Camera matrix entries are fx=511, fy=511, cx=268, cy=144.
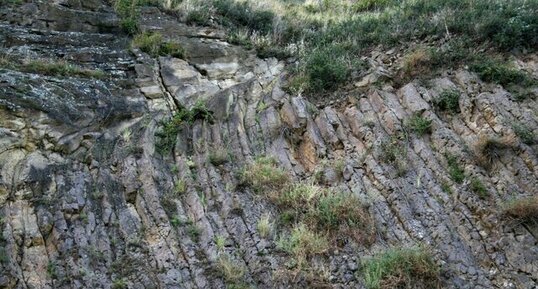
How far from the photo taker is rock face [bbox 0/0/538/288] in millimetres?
7109

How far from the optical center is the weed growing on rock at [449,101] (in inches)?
364

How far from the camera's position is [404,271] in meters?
6.84

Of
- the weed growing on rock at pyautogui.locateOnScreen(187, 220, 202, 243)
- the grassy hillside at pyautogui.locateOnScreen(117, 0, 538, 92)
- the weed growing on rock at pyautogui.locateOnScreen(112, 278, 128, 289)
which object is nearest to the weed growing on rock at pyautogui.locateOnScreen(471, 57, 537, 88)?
the grassy hillside at pyautogui.locateOnScreen(117, 0, 538, 92)

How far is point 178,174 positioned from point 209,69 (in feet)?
11.2

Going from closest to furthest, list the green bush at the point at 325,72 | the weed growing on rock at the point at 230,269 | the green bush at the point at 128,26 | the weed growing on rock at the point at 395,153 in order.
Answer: the weed growing on rock at the point at 230,269
the weed growing on rock at the point at 395,153
the green bush at the point at 325,72
the green bush at the point at 128,26

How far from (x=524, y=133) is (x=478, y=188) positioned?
127cm

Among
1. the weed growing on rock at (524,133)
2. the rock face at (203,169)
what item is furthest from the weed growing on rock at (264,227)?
the weed growing on rock at (524,133)

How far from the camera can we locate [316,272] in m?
7.16

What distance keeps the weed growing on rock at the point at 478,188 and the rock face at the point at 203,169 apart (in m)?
0.07

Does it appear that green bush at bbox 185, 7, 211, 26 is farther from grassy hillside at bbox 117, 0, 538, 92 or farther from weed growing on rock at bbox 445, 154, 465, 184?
weed growing on rock at bbox 445, 154, 465, 184

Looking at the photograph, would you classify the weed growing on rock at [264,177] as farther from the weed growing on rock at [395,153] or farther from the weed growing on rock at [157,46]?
the weed growing on rock at [157,46]

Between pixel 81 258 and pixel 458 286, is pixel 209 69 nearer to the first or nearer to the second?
pixel 81 258

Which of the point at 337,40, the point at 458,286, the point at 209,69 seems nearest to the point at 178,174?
the point at 209,69

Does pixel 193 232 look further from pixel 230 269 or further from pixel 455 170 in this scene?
pixel 455 170
